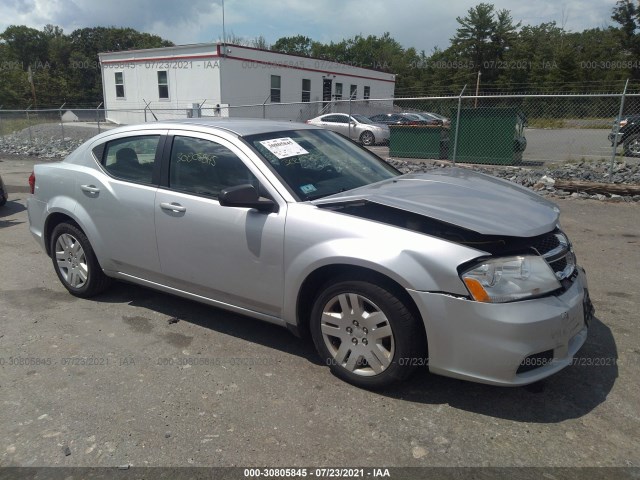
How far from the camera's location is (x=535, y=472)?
232 centimetres

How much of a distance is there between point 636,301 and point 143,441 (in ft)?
13.8

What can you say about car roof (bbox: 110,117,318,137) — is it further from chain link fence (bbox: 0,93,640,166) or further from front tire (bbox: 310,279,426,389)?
chain link fence (bbox: 0,93,640,166)

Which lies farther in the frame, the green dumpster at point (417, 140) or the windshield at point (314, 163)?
the green dumpster at point (417, 140)

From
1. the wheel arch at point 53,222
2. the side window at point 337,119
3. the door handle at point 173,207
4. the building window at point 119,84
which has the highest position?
the building window at point 119,84

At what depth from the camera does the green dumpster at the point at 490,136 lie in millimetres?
11922

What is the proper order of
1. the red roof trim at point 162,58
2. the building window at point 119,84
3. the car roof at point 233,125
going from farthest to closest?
1. the building window at point 119,84
2. the red roof trim at point 162,58
3. the car roof at point 233,125

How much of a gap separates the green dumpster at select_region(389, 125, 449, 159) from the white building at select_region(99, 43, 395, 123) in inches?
337

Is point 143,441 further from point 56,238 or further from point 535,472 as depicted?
point 56,238

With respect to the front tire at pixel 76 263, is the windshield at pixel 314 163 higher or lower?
higher

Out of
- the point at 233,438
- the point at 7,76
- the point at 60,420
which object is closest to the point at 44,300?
the point at 60,420

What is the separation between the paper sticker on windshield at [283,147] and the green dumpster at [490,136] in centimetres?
953

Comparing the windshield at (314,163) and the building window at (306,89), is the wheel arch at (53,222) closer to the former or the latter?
the windshield at (314,163)

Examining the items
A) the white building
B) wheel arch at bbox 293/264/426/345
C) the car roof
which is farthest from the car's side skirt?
the white building

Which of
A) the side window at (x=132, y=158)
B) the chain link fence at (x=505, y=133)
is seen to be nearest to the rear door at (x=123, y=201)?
the side window at (x=132, y=158)
